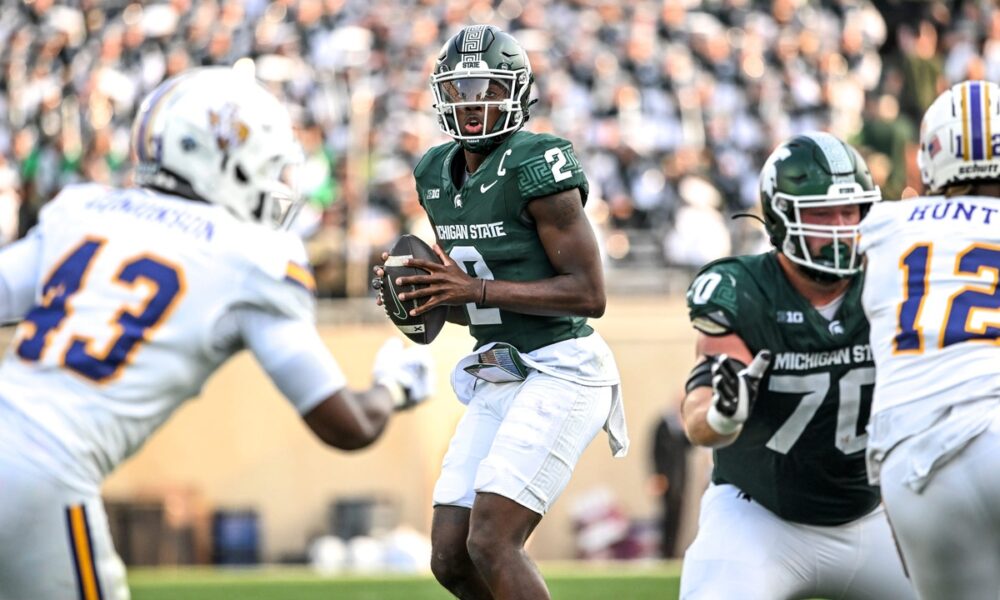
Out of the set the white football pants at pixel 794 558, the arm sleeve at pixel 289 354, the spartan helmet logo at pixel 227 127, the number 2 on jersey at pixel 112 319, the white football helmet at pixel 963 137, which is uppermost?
the spartan helmet logo at pixel 227 127

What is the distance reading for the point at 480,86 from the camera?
477cm

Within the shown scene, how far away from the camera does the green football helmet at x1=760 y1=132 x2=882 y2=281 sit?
4.50m

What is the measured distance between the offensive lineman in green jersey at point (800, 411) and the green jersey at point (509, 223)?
0.47 metres

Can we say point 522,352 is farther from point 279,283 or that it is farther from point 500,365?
point 279,283

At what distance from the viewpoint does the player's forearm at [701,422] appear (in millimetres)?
4129

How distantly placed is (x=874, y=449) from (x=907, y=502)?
0.20 metres

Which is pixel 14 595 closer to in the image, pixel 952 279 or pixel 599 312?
pixel 599 312

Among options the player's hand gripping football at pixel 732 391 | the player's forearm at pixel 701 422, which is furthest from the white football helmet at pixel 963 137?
the player's forearm at pixel 701 422

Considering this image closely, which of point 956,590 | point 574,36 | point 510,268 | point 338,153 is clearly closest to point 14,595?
point 510,268

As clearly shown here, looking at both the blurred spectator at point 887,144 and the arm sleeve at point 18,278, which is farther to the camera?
the blurred spectator at point 887,144

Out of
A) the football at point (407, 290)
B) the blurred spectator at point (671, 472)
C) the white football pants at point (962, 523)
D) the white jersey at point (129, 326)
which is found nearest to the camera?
the white jersey at point (129, 326)

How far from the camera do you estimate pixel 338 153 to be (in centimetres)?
1338

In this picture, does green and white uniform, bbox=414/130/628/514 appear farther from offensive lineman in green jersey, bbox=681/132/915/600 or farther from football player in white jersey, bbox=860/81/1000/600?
football player in white jersey, bbox=860/81/1000/600

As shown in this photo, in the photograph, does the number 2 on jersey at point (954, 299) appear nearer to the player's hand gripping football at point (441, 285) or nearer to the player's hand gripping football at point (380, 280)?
the player's hand gripping football at point (441, 285)
